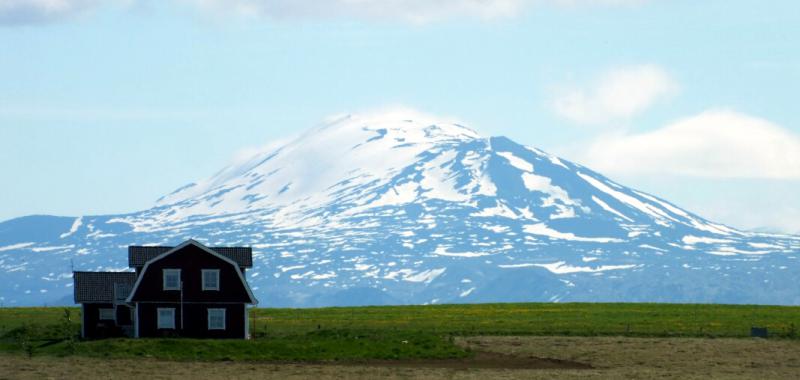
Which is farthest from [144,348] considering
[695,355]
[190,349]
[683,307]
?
[683,307]

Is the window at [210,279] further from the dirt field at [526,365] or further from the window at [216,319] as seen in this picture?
the dirt field at [526,365]

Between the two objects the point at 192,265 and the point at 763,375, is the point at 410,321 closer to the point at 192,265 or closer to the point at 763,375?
the point at 192,265

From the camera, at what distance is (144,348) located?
7094cm

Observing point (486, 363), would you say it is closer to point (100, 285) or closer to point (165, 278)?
point (165, 278)

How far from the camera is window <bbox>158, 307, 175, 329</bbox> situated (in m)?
84.6

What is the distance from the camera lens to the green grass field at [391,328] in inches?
2805

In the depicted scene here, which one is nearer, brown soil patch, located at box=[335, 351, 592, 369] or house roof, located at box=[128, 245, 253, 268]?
brown soil patch, located at box=[335, 351, 592, 369]

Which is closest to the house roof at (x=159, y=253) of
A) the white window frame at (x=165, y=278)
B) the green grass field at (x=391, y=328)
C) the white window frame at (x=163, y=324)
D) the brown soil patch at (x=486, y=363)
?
the white window frame at (x=165, y=278)

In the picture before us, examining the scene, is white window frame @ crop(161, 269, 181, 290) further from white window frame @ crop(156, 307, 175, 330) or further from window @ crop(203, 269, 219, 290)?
window @ crop(203, 269, 219, 290)

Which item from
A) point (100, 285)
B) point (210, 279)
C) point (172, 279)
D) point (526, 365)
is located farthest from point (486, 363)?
point (100, 285)

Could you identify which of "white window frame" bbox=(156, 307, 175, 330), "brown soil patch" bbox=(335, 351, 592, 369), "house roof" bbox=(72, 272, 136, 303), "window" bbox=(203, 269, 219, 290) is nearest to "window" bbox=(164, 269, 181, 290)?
"white window frame" bbox=(156, 307, 175, 330)

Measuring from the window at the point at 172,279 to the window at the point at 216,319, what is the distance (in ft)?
7.79

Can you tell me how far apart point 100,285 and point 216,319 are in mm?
8943

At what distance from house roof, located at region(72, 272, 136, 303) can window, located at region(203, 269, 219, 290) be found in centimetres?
574
